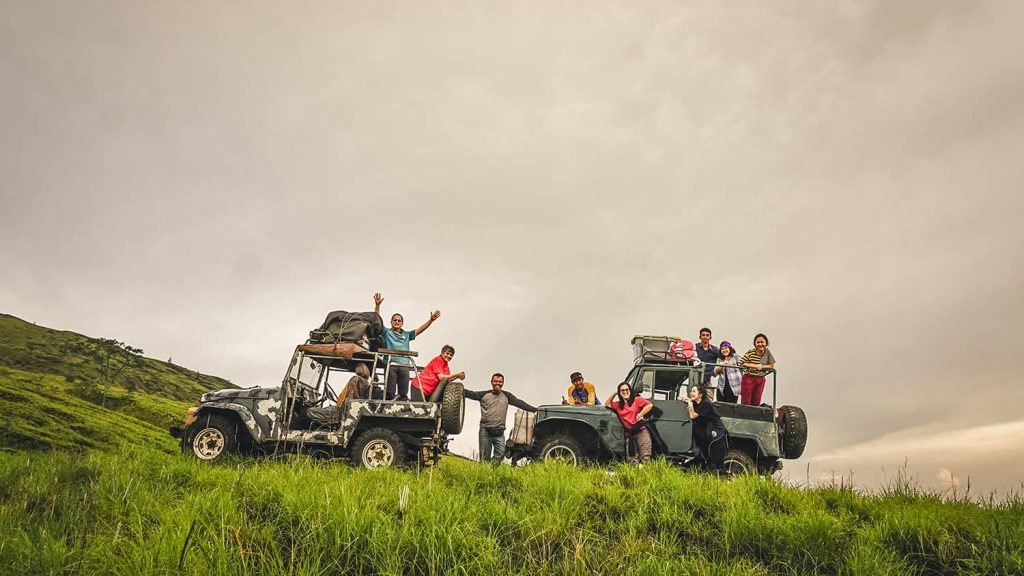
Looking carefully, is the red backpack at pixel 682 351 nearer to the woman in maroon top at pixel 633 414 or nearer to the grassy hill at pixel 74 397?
the woman in maroon top at pixel 633 414

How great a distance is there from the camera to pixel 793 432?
384 inches

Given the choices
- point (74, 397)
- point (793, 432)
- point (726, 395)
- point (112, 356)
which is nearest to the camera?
point (793, 432)

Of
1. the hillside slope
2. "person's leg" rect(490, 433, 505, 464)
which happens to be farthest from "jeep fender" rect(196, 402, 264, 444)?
the hillside slope

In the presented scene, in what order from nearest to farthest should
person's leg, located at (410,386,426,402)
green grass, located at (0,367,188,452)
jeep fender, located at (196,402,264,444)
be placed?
jeep fender, located at (196,402,264,444) < person's leg, located at (410,386,426,402) < green grass, located at (0,367,188,452)

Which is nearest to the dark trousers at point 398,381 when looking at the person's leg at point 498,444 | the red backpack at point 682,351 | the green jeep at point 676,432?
the person's leg at point 498,444

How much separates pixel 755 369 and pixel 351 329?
7.62m

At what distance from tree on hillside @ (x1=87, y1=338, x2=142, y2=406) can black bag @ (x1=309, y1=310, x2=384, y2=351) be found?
231 ft

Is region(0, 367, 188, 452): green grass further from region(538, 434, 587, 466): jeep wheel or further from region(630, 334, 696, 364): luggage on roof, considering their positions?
region(630, 334, 696, 364): luggage on roof

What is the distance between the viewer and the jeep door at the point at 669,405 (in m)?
9.61

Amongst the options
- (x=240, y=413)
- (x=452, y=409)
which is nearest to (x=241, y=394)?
(x=240, y=413)

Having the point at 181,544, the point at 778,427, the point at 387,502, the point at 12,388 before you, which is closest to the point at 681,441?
the point at 778,427

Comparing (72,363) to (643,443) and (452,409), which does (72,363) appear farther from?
(643,443)

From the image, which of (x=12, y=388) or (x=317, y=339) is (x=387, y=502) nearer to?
(x=317, y=339)

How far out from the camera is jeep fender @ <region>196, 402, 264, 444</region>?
995 centimetres
